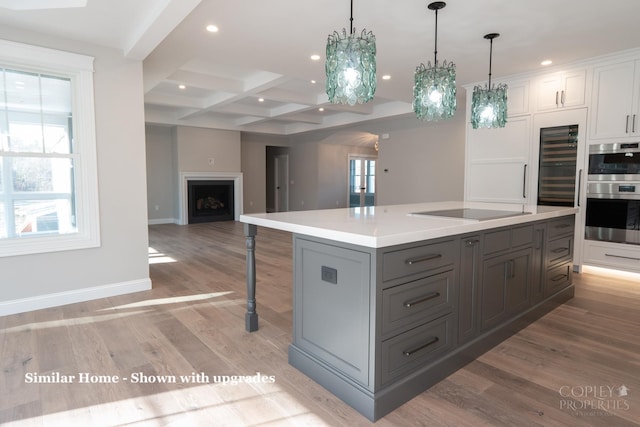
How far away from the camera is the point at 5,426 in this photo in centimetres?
164

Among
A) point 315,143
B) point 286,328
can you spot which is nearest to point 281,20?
point 286,328

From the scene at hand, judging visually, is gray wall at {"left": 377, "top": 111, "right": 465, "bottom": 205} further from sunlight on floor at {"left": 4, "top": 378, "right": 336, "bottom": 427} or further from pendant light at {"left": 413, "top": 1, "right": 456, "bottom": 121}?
sunlight on floor at {"left": 4, "top": 378, "right": 336, "bottom": 427}

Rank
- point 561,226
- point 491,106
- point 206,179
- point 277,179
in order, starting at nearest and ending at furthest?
point 491,106
point 561,226
point 206,179
point 277,179

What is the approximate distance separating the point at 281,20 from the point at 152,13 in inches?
41.3

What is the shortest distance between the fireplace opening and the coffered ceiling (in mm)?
4242

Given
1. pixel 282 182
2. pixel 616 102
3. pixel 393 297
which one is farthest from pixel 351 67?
pixel 282 182

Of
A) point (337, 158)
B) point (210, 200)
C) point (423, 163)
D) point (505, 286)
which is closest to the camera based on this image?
point (505, 286)

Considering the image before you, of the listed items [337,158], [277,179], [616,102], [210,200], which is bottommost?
[210,200]

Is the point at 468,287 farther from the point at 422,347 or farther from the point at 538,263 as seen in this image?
the point at 538,263

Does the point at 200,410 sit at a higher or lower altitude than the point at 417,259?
lower

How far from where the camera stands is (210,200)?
31.0 ft

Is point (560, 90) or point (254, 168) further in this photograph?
point (254, 168)

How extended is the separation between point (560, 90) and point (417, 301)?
157 inches

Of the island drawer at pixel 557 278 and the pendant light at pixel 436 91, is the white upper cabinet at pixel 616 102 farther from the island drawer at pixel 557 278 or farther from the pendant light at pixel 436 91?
the pendant light at pixel 436 91
